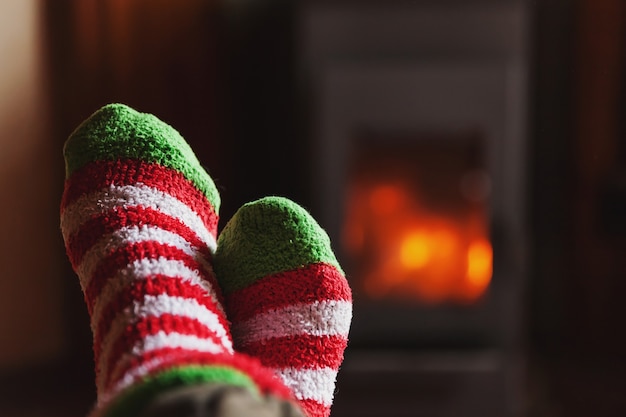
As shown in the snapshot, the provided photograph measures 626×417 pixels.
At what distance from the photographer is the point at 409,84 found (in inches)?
56.3

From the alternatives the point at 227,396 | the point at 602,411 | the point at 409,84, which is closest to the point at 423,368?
the point at 602,411

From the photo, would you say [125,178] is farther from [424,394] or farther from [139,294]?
[424,394]

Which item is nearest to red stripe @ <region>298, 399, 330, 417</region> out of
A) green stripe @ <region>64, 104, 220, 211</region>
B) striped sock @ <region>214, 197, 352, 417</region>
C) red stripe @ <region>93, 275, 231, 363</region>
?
striped sock @ <region>214, 197, 352, 417</region>

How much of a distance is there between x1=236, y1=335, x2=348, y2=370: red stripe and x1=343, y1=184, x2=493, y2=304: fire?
2.74 feet

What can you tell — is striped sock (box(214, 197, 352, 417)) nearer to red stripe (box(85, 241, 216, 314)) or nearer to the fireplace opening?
red stripe (box(85, 241, 216, 314))

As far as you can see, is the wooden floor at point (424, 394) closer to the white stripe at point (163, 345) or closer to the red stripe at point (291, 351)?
the red stripe at point (291, 351)

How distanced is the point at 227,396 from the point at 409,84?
1095mm

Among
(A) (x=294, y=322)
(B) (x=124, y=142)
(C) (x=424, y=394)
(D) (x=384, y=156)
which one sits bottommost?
(C) (x=424, y=394)

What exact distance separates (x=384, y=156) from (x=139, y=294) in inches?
38.4

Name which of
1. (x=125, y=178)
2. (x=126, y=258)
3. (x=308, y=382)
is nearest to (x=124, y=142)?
(x=125, y=178)

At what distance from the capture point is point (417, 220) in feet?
4.91

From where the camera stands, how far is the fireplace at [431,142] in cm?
143

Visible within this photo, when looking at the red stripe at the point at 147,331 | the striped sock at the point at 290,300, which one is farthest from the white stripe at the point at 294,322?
the red stripe at the point at 147,331

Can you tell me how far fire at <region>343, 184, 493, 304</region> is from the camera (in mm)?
1483
